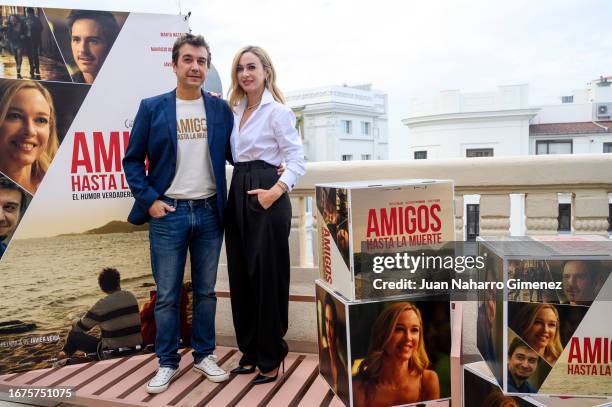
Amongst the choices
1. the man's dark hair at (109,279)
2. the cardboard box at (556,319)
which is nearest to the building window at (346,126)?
the man's dark hair at (109,279)

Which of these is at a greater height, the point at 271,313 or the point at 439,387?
the point at 271,313

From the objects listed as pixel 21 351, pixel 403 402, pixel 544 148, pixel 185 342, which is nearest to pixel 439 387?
pixel 403 402

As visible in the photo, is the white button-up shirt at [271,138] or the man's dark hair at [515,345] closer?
the man's dark hair at [515,345]

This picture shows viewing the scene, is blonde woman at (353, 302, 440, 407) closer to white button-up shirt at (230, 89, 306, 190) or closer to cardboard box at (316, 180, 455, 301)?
cardboard box at (316, 180, 455, 301)

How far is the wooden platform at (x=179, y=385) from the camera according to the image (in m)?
2.40

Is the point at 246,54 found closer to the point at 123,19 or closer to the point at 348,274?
the point at 123,19

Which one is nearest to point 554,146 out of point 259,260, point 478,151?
point 478,151

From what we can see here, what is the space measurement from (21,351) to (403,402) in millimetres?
2002

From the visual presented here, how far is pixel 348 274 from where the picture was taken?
1.97 meters

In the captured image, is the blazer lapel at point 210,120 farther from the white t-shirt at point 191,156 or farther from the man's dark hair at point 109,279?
the man's dark hair at point 109,279

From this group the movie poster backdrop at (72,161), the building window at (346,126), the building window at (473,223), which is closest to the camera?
the movie poster backdrop at (72,161)

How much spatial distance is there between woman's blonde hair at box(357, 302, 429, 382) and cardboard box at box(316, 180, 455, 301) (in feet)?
0.23

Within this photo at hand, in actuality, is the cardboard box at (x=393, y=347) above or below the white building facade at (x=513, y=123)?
below

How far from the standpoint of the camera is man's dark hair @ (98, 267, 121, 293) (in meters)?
2.85
